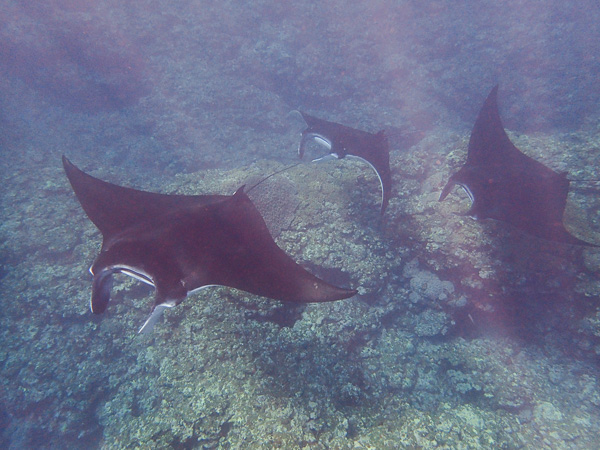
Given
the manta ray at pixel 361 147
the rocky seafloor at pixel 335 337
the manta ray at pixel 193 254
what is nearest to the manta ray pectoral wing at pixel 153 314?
the manta ray at pixel 193 254

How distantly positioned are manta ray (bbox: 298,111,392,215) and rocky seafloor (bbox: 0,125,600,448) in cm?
54

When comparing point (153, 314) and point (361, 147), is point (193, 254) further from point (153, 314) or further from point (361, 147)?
point (361, 147)

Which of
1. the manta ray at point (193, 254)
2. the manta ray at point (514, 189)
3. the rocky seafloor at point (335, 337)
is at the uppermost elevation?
the manta ray at point (514, 189)

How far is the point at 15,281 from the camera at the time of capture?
4934 mm

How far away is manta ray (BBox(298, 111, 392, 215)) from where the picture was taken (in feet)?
16.1

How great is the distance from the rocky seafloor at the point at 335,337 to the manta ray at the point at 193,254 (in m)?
1.20

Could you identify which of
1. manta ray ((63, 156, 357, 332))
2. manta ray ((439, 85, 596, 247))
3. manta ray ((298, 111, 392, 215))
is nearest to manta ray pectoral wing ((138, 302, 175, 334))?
manta ray ((63, 156, 357, 332))

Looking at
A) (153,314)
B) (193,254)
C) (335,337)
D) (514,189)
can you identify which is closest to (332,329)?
(335,337)

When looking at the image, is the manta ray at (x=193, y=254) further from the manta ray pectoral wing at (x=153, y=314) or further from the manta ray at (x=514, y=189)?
the manta ray at (x=514, y=189)

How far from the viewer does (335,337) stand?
4039 millimetres

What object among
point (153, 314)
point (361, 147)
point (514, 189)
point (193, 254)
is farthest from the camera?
point (361, 147)

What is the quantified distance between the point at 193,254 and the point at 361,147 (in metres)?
3.91

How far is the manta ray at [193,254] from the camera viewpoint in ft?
8.11

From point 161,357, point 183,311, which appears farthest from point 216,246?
point 161,357
